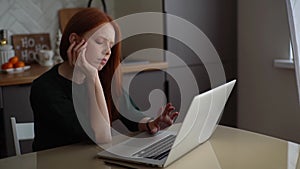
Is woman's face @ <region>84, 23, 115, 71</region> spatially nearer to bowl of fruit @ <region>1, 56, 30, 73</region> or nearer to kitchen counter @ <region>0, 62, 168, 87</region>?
kitchen counter @ <region>0, 62, 168, 87</region>

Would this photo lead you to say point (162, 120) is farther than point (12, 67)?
No

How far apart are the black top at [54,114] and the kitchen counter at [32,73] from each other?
0.81m

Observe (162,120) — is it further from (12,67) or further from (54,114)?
(12,67)

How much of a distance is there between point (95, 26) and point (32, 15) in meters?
1.59

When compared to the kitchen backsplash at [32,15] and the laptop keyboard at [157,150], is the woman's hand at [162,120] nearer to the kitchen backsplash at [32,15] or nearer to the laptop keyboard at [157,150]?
the laptop keyboard at [157,150]

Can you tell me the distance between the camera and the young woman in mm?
1398

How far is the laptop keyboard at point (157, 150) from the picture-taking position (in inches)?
46.8

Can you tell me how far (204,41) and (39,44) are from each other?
118 cm

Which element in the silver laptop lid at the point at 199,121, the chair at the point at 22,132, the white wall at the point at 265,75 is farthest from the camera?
the white wall at the point at 265,75

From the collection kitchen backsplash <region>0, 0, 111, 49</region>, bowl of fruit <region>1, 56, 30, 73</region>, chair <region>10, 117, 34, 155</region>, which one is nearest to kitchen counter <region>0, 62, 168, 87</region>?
bowl of fruit <region>1, 56, 30, 73</region>

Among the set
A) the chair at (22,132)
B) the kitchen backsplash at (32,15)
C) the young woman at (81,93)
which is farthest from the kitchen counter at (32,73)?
the young woman at (81,93)

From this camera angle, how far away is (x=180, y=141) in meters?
1.11

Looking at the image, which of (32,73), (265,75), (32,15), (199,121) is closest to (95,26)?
(199,121)

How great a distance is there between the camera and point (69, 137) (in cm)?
145
